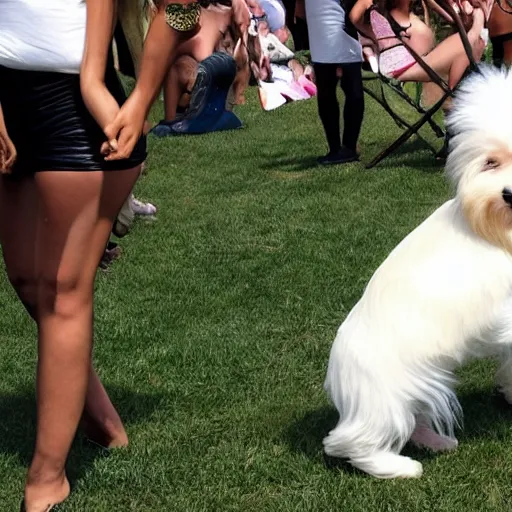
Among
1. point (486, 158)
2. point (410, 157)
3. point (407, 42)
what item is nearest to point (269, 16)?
point (410, 157)

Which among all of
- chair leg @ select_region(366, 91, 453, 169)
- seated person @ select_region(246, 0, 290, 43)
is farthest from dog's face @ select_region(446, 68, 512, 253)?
seated person @ select_region(246, 0, 290, 43)

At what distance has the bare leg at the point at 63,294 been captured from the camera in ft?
7.89

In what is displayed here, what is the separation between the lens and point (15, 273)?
8.78ft

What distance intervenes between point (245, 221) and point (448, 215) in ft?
11.6

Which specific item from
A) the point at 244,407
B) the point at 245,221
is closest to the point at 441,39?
the point at 245,221

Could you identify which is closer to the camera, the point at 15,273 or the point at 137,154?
the point at 137,154

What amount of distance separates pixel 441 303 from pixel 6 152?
48.8 inches

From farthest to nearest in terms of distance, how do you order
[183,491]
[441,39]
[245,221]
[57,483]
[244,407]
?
[441,39]
[245,221]
[244,407]
[183,491]
[57,483]

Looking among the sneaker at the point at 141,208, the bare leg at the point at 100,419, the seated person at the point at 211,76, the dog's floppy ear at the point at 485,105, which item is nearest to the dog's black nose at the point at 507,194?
Result: the dog's floppy ear at the point at 485,105

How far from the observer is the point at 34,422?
11.0 feet

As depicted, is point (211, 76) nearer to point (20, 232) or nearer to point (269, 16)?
point (269, 16)

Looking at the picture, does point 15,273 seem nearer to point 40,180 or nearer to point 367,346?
point 40,180

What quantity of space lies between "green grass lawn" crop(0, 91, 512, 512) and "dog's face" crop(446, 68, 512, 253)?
85cm

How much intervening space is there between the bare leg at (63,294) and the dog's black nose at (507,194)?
1004mm
